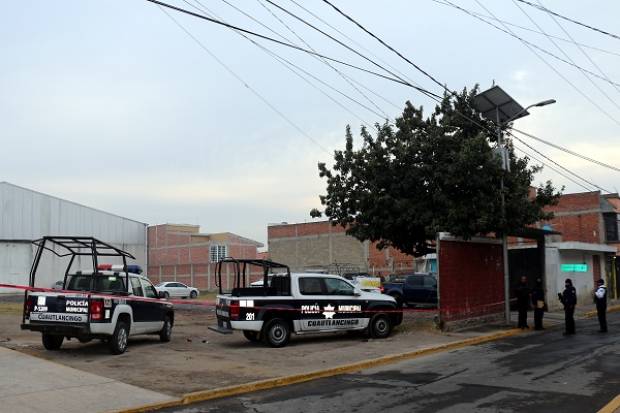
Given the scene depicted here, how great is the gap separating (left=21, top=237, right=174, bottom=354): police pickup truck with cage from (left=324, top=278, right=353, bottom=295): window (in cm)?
433

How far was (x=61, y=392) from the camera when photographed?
9.02 m

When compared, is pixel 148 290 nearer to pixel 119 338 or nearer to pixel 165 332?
pixel 165 332

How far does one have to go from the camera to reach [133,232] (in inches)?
2463

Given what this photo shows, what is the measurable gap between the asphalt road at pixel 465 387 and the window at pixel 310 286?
334 centimetres

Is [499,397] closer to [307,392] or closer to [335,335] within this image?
[307,392]

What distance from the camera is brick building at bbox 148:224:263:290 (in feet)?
212

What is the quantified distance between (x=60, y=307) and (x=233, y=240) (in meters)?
58.8

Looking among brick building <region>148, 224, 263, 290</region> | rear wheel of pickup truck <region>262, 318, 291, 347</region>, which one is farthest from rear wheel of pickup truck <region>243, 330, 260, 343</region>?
brick building <region>148, 224, 263, 290</region>

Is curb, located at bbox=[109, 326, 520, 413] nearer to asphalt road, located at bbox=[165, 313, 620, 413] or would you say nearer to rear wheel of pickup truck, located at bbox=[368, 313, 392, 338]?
asphalt road, located at bbox=[165, 313, 620, 413]

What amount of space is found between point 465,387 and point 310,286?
635 centimetres

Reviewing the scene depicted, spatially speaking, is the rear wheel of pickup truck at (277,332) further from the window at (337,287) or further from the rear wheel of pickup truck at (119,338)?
the rear wheel of pickup truck at (119,338)

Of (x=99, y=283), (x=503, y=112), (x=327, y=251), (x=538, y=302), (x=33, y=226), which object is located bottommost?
(x=538, y=302)

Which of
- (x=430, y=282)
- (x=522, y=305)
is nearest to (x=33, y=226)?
(x=430, y=282)

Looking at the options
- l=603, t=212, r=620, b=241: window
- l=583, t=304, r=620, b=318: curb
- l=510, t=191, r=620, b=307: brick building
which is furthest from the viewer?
l=603, t=212, r=620, b=241: window
